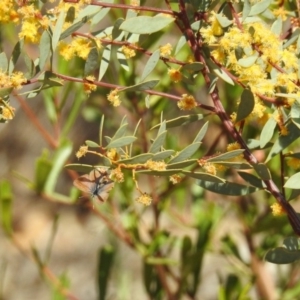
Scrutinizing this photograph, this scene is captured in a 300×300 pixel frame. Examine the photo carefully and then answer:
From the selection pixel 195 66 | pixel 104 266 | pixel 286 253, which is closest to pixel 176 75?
pixel 195 66

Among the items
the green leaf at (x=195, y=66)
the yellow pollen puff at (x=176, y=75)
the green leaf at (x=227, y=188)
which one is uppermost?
the green leaf at (x=195, y=66)

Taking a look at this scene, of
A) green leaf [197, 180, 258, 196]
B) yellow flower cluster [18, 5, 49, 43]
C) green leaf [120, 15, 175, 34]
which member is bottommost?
green leaf [197, 180, 258, 196]

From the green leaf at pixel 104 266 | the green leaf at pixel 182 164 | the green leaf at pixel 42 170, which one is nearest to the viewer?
the green leaf at pixel 182 164

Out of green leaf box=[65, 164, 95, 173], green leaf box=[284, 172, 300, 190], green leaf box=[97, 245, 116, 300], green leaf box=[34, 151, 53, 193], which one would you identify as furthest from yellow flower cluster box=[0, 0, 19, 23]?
green leaf box=[97, 245, 116, 300]

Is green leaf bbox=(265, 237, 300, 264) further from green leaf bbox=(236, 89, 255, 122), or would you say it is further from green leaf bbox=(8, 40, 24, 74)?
green leaf bbox=(8, 40, 24, 74)

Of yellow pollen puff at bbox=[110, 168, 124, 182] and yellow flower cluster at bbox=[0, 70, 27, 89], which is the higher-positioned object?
yellow flower cluster at bbox=[0, 70, 27, 89]

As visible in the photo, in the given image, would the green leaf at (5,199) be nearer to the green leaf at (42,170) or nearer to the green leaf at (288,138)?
the green leaf at (42,170)

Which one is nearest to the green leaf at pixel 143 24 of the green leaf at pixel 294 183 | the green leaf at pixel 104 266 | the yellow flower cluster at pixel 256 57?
the yellow flower cluster at pixel 256 57
